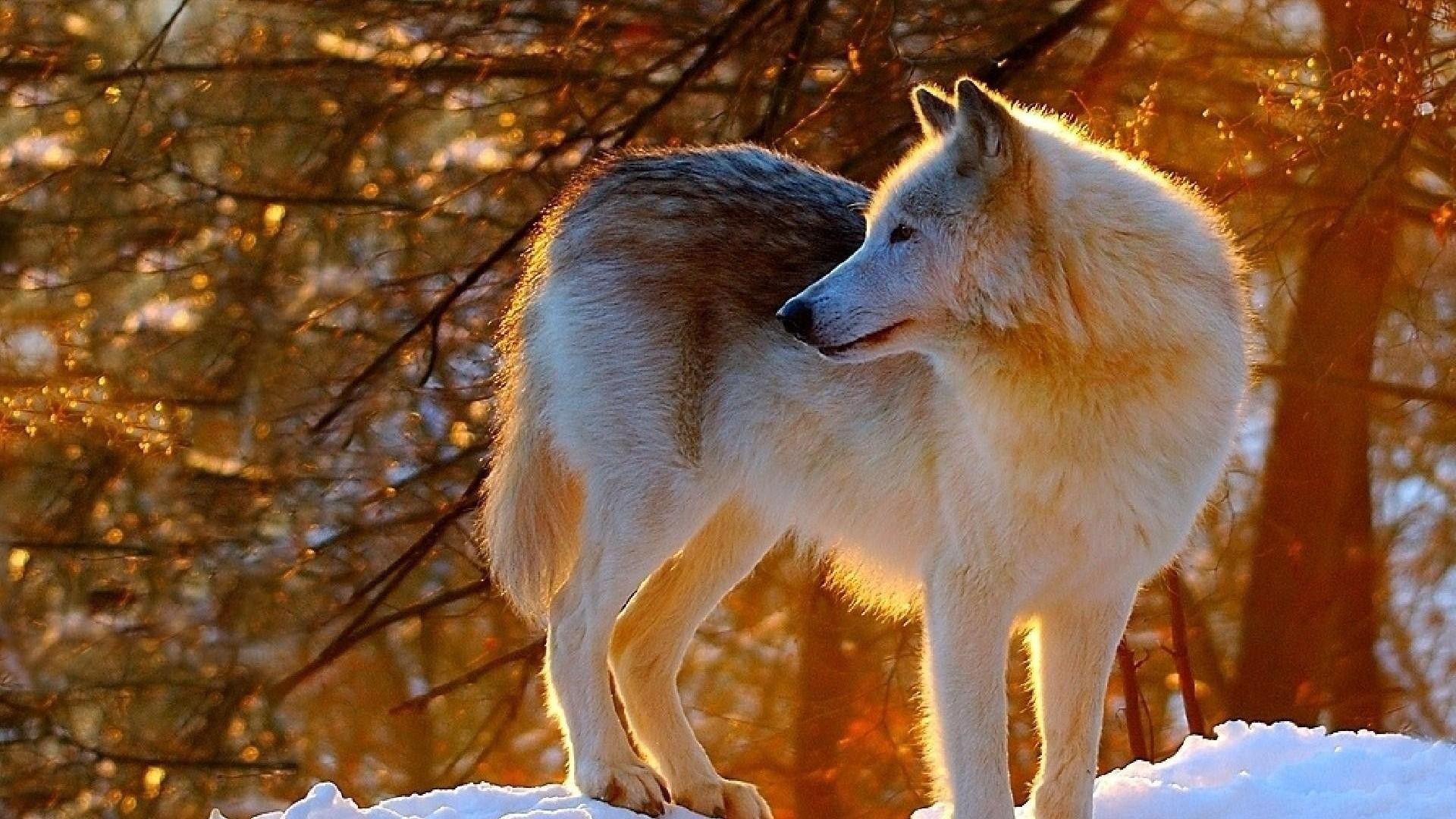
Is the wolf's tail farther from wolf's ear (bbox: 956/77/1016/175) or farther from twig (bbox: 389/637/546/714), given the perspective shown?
twig (bbox: 389/637/546/714)

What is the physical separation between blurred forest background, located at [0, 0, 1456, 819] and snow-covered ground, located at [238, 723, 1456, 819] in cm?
270

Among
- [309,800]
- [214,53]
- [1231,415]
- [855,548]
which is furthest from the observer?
Result: [214,53]

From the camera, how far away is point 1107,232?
3.60 m

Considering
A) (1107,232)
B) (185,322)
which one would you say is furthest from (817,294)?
(185,322)

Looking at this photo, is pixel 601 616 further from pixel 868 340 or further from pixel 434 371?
pixel 434 371

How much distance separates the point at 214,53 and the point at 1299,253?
19.0ft

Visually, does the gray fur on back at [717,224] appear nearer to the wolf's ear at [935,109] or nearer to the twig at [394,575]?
the wolf's ear at [935,109]

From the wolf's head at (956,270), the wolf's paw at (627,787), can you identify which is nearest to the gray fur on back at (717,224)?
the wolf's head at (956,270)

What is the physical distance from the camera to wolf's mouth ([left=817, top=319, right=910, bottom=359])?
11.7 ft

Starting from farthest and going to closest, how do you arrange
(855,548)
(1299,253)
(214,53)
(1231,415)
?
(214,53), (1299,253), (855,548), (1231,415)

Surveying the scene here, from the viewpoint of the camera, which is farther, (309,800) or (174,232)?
(174,232)

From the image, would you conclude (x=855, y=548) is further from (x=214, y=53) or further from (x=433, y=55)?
(x=214, y=53)

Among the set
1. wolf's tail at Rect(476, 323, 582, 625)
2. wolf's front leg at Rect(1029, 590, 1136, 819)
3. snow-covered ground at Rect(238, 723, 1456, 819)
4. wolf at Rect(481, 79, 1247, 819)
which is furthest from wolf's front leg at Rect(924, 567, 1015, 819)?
wolf's tail at Rect(476, 323, 582, 625)

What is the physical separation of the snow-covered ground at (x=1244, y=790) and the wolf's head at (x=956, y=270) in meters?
1.29
